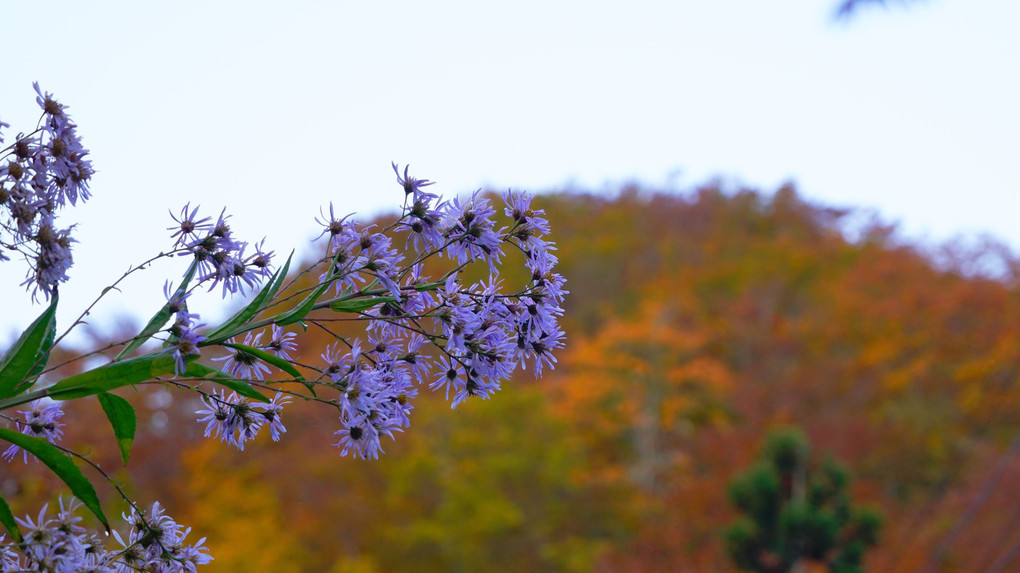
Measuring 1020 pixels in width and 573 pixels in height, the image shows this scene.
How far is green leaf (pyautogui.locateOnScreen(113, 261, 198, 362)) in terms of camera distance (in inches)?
49.4

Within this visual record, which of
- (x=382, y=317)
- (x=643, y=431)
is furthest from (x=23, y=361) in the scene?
(x=643, y=431)

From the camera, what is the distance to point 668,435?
89.7 ft

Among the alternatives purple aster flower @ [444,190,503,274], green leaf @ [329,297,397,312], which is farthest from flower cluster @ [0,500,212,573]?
purple aster flower @ [444,190,503,274]

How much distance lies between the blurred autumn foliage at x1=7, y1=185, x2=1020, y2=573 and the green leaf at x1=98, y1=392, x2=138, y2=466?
901 centimetres

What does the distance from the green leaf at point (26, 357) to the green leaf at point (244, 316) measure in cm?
21

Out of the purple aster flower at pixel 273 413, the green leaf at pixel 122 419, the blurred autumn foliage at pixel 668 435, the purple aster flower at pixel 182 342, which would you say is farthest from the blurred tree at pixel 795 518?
the purple aster flower at pixel 182 342

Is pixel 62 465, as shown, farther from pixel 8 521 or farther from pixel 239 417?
pixel 239 417

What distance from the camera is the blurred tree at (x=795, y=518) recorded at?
1545cm

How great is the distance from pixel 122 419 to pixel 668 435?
26.7 m

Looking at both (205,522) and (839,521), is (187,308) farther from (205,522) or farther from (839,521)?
(205,522)

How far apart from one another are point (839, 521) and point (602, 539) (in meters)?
5.53

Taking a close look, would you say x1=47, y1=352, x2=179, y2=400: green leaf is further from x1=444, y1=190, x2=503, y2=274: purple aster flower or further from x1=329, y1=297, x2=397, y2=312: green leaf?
x1=444, y1=190, x2=503, y2=274: purple aster flower

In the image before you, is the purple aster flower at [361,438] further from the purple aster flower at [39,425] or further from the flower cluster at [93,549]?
the purple aster flower at [39,425]

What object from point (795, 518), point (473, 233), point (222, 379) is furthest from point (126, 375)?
point (795, 518)
